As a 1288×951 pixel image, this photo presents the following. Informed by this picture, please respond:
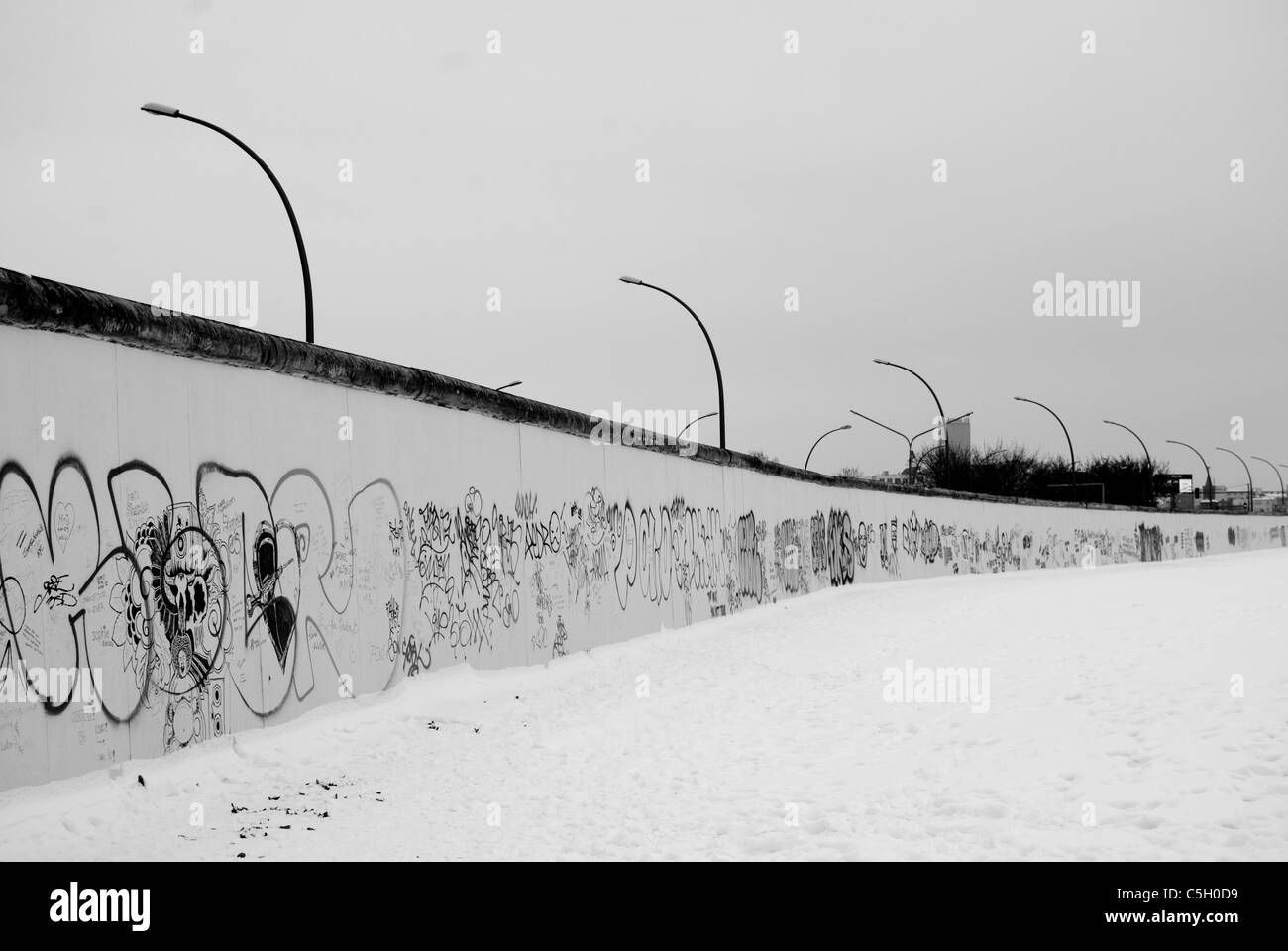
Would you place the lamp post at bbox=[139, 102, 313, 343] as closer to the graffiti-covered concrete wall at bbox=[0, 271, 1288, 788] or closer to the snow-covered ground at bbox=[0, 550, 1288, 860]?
the graffiti-covered concrete wall at bbox=[0, 271, 1288, 788]

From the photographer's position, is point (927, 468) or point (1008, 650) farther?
point (927, 468)

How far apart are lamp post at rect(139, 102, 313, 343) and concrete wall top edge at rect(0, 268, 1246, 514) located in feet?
10.5

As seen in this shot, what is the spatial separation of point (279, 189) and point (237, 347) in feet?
26.5

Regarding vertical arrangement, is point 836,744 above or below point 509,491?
below

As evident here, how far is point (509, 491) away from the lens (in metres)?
13.2

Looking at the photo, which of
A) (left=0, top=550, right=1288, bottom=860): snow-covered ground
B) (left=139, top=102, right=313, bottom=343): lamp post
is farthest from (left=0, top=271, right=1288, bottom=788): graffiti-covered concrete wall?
(left=139, top=102, right=313, bottom=343): lamp post

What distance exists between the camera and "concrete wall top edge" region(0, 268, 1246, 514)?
6.83 metres

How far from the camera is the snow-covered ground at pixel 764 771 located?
616cm

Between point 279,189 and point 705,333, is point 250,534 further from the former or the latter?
point 705,333

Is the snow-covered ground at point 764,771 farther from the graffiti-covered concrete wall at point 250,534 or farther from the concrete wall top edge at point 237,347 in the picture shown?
the concrete wall top edge at point 237,347

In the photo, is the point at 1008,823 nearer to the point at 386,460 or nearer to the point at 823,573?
the point at 386,460
